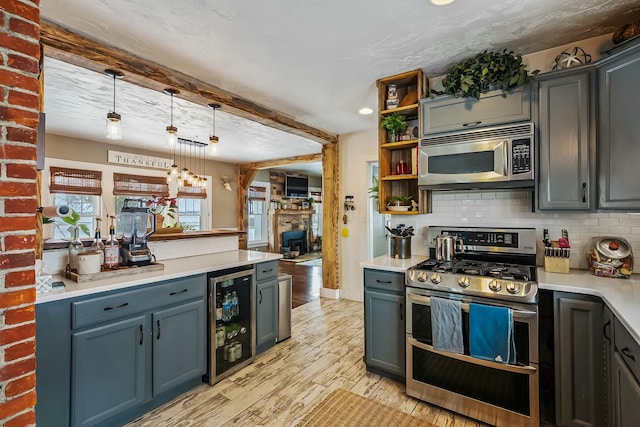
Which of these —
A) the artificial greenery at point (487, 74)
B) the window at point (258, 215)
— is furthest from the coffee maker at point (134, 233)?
the window at point (258, 215)

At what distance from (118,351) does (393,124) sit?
2711 mm

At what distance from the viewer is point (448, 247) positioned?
2555 mm

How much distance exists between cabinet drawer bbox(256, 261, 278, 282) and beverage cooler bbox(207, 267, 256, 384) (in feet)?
0.35

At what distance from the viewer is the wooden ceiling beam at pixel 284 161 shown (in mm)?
6395

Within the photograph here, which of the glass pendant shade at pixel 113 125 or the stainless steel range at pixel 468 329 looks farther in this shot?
the glass pendant shade at pixel 113 125

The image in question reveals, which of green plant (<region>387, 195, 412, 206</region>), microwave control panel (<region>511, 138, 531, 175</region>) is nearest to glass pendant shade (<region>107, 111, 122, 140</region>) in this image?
green plant (<region>387, 195, 412, 206</region>)

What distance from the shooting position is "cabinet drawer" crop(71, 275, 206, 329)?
5.72 feet

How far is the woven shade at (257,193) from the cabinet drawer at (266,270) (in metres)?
5.50

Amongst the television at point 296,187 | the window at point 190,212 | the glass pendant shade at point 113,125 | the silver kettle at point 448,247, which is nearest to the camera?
the glass pendant shade at point 113,125

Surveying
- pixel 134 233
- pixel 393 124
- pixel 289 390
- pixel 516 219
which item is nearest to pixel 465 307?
pixel 516 219

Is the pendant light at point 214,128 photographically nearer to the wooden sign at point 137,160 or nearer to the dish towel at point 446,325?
the wooden sign at point 137,160

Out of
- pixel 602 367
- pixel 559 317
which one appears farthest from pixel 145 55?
pixel 602 367

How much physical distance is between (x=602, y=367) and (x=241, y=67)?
323 centimetres

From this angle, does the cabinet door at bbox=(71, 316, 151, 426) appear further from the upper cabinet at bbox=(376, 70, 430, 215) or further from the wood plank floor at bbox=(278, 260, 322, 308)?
the wood plank floor at bbox=(278, 260, 322, 308)
